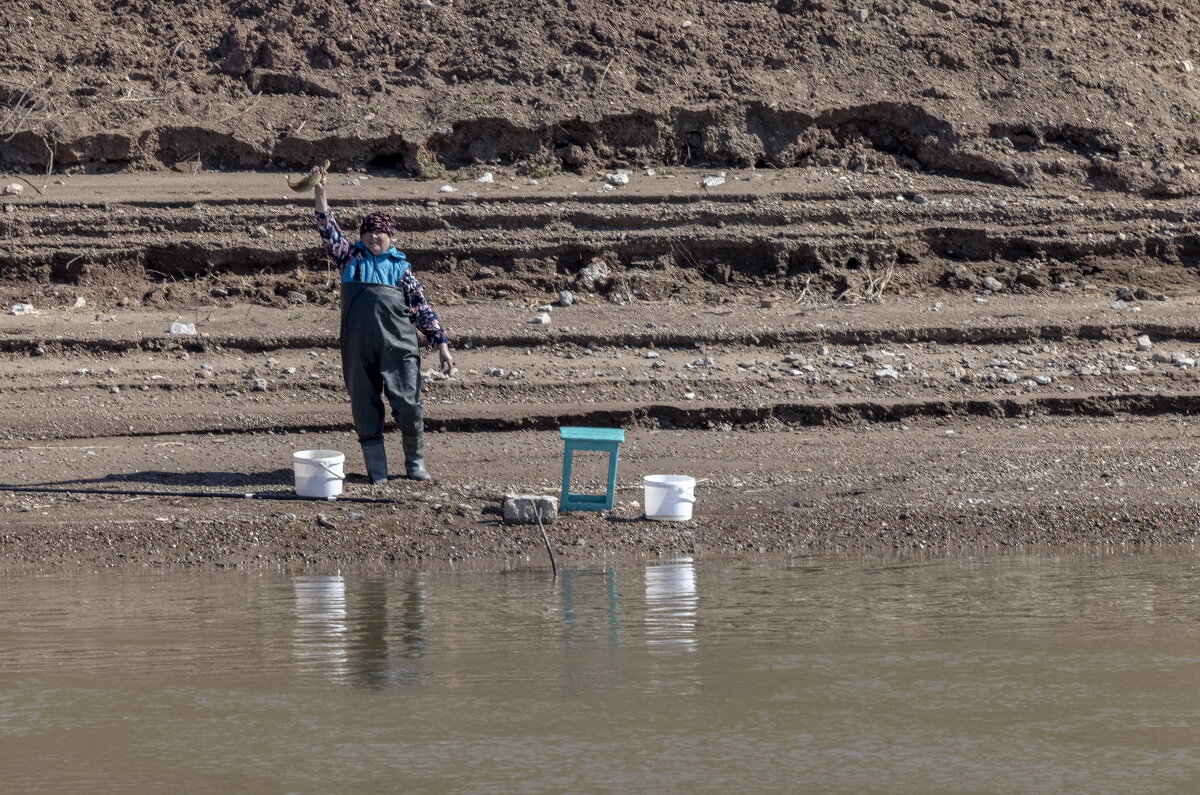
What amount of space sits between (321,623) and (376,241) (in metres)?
2.47

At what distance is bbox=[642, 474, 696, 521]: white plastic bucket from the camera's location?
25.7 ft

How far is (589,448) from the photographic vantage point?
777 centimetres

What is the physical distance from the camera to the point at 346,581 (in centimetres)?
713

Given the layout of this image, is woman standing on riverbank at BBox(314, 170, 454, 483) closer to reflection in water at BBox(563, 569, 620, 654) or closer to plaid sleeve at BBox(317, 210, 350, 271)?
plaid sleeve at BBox(317, 210, 350, 271)

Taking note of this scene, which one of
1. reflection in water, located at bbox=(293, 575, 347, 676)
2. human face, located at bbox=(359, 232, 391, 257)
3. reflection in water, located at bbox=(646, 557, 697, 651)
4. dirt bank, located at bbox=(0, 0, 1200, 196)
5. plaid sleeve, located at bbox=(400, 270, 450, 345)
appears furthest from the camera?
dirt bank, located at bbox=(0, 0, 1200, 196)

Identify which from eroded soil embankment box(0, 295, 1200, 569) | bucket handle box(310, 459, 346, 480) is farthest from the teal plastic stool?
bucket handle box(310, 459, 346, 480)

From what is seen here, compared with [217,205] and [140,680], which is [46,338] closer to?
[217,205]

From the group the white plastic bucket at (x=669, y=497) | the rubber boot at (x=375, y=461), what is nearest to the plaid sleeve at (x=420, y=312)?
the rubber boot at (x=375, y=461)

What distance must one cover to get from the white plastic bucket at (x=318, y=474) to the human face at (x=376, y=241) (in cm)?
111

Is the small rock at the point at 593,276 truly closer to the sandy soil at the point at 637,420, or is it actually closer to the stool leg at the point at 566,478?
the sandy soil at the point at 637,420

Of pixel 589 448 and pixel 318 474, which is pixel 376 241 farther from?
pixel 589 448

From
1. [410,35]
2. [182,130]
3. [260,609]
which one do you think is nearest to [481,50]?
[410,35]

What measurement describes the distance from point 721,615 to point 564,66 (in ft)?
26.6

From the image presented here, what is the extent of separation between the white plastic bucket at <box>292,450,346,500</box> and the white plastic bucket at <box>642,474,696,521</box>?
164cm
